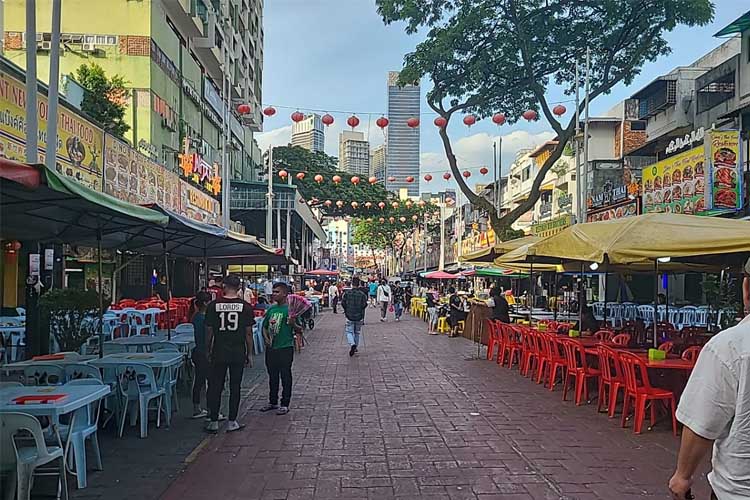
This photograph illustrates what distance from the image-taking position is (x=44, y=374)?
7012 mm

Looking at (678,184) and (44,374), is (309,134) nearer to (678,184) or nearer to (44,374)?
(678,184)

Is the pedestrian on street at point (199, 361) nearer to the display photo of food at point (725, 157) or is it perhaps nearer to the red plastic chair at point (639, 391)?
the red plastic chair at point (639, 391)

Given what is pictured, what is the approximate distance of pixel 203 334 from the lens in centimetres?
843

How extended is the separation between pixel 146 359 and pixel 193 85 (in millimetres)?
25861

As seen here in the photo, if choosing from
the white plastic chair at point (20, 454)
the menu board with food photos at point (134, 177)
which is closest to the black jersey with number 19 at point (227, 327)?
the white plastic chair at point (20, 454)

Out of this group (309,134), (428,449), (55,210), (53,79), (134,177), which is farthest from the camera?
(309,134)

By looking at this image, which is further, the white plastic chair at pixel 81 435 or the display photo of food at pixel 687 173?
the display photo of food at pixel 687 173

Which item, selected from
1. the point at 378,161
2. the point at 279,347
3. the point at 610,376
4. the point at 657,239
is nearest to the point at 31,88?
the point at 279,347

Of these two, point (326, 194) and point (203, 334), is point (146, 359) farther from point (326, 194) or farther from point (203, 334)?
point (326, 194)

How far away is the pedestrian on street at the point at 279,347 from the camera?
29.1ft

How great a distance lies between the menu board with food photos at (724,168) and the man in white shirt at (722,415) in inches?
660

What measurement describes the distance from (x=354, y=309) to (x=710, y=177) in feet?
32.2

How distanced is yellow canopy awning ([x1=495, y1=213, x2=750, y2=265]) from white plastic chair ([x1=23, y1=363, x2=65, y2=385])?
220 inches

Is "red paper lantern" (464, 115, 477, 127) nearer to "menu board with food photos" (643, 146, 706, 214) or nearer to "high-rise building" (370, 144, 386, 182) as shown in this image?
"menu board with food photos" (643, 146, 706, 214)
